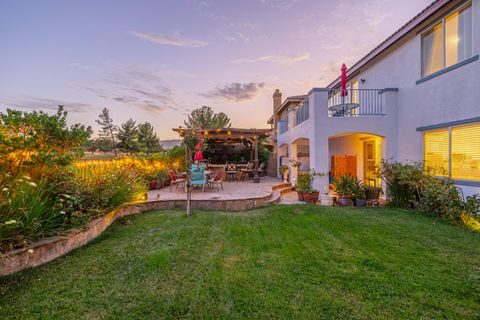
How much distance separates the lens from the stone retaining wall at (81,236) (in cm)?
330

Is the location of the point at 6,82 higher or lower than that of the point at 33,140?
higher

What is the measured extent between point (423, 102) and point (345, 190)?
165 inches

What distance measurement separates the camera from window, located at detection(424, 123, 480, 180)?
6.41m

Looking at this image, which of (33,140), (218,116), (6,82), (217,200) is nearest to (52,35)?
(6,82)

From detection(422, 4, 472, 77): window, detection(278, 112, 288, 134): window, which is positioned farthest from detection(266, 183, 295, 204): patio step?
detection(422, 4, 472, 77): window

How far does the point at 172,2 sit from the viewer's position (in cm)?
1157

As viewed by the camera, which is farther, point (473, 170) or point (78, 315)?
point (473, 170)

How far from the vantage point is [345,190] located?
336 inches

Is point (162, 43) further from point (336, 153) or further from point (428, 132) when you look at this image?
point (428, 132)

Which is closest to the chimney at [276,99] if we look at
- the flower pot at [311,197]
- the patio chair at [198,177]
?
the patio chair at [198,177]

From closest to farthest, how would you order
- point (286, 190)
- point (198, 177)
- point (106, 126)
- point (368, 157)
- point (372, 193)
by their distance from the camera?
point (372, 193)
point (198, 177)
point (286, 190)
point (368, 157)
point (106, 126)

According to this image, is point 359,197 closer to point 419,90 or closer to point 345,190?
point 345,190

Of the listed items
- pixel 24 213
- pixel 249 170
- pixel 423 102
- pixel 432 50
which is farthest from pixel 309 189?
pixel 24 213

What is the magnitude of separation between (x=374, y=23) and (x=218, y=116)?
31.8m
